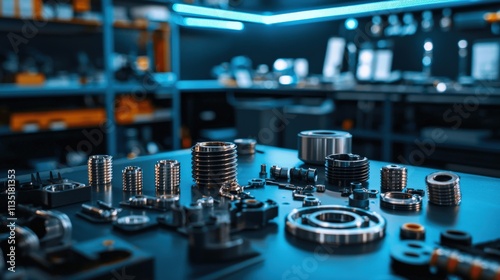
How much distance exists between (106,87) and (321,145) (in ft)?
8.32

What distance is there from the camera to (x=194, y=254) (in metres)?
0.58

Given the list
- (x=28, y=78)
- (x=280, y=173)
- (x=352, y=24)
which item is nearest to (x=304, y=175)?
(x=280, y=173)

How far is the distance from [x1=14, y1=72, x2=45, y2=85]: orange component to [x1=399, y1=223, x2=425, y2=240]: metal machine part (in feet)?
9.62

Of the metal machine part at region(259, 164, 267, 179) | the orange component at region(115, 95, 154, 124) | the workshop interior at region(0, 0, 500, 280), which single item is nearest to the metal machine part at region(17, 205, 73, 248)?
the workshop interior at region(0, 0, 500, 280)

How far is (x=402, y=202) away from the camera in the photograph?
0.82 m

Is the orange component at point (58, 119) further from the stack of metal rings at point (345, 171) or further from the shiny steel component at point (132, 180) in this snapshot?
the stack of metal rings at point (345, 171)

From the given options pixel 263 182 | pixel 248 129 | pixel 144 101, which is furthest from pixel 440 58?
pixel 263 182

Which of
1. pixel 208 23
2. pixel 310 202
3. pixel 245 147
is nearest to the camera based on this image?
pixel 310 202

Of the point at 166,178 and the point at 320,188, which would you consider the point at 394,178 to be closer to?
the point at 320,188

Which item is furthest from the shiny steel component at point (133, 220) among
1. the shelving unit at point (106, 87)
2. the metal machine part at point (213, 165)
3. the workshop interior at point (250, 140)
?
the shelving unit at point (106, 87)

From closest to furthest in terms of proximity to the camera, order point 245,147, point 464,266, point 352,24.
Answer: point 464,266
point 245,147
point 352,24

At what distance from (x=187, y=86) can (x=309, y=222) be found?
145 inches

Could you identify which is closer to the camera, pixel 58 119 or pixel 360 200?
pixel 360 200

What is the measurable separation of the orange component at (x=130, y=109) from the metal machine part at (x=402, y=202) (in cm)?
303
